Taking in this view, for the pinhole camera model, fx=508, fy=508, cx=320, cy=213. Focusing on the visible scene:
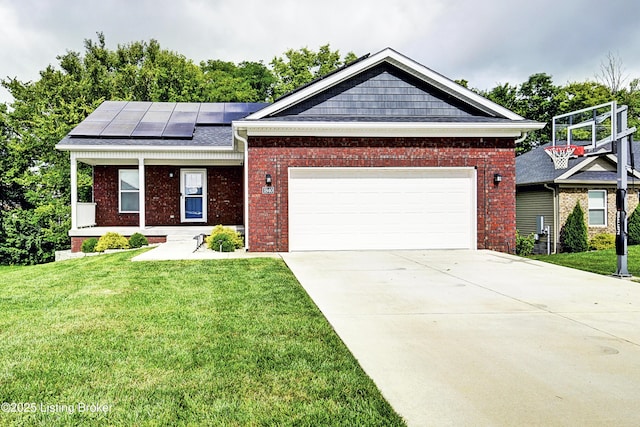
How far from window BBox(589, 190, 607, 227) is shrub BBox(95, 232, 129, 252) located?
17.0 m

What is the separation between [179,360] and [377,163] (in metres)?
9.42

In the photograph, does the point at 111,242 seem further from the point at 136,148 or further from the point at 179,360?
the point at 179,360

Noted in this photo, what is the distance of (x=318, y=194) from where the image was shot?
13.0m

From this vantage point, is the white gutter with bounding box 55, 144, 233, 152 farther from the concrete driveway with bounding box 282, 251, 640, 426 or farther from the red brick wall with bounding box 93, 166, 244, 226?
the concrete driveway with bounding box 282, 251, 640, 426

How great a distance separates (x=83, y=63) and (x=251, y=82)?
1140 centimetres

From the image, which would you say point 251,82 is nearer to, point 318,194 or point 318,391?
point 318,194

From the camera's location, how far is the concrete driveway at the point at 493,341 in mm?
3404

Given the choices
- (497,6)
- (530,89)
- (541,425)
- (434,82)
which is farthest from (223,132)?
(530,89)

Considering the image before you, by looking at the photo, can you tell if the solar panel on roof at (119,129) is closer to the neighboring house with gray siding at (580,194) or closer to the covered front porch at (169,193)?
the covered front porch at (169,193)

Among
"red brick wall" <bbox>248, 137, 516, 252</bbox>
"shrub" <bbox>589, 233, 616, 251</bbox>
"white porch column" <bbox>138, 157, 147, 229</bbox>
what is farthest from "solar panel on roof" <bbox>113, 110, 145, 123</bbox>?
"shrub" <bbox>589, 233, 616, 251</bbox>

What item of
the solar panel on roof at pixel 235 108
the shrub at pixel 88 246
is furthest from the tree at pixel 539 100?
the shrub at pixel 88 246

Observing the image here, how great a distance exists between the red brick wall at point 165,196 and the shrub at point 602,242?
42.7ft

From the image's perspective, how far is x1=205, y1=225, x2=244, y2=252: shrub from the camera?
13078 millimetres

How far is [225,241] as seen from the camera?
13141 millimetres
